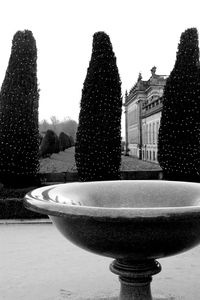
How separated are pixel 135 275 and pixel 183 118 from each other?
30.2 feet

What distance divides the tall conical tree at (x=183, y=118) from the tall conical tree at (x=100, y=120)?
162 cm

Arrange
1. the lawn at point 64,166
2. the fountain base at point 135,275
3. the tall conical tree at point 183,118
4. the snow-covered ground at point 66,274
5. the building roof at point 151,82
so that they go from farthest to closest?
the building roof at point 151,82 < the lawn at point 64,166 < the tall conical tree at point 183,118 < the snow-covered ground at point 66,274 < the fountain base at point 135,275

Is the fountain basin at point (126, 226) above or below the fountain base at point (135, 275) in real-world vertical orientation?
above

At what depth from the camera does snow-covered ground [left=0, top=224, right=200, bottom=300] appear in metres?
4.88

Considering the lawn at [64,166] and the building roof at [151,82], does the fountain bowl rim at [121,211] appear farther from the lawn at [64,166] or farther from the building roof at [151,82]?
the building roof at [151,82]

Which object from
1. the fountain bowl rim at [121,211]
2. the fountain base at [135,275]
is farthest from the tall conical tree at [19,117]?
the fountain bowl rim at [121,211]

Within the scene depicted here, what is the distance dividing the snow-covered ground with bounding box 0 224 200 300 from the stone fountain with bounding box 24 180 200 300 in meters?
1.45

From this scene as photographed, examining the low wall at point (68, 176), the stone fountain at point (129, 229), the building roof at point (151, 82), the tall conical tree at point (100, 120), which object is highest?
the building roof at point (151, 82)

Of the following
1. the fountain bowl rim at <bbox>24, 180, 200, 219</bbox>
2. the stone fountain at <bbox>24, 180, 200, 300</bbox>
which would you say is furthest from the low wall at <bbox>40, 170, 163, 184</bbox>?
the fountain bowl rim at <bbox>24, 180, 200, 219</bbox>

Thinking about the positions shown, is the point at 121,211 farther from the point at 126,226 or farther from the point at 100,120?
the point at 100,120

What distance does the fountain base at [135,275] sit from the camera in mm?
3342

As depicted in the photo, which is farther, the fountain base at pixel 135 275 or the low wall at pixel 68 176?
the low wall at pixel 68 176

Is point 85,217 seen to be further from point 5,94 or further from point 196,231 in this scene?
point 5,94

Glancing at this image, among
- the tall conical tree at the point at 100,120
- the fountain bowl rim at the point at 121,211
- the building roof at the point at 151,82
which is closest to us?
the fountain bowl rim at the point at 121,211
